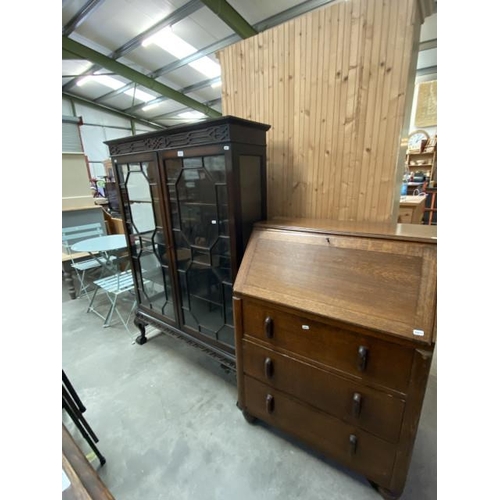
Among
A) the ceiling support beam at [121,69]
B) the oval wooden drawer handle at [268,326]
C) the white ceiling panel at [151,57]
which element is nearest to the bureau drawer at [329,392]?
the oval wooden drawer handle at [268,326]

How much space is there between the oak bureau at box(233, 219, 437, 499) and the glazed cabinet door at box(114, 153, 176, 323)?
2.93 ft

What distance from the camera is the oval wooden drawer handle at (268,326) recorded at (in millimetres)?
1217

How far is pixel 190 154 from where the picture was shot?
1.48 metres

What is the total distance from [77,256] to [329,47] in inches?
142

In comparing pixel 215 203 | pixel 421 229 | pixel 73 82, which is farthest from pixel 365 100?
pixel 73 82

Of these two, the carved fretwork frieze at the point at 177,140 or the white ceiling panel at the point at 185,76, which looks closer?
the carved fretwork frieze at the point at 177,140

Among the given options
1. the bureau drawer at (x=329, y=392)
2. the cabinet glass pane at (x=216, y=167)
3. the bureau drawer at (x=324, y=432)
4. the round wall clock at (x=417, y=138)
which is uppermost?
the round wall clock at (x=417, y=138)

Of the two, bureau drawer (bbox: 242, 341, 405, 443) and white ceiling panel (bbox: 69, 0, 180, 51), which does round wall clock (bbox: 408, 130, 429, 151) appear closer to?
white ceiling panel (bbox: 69, 0, 180, 51)

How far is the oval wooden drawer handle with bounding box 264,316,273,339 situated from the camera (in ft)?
3.99

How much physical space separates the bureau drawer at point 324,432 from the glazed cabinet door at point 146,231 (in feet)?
3.17

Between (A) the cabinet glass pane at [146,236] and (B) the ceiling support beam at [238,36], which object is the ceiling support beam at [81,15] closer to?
(B) the ceiling support beam at [238,36]

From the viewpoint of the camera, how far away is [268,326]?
1.22 metres

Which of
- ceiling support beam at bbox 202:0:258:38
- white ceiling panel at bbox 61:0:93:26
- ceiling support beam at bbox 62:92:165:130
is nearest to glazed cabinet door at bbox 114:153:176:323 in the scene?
ceiling support beam at bbox 202:0:258:38

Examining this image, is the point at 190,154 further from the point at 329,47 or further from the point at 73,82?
the point at 73,82
